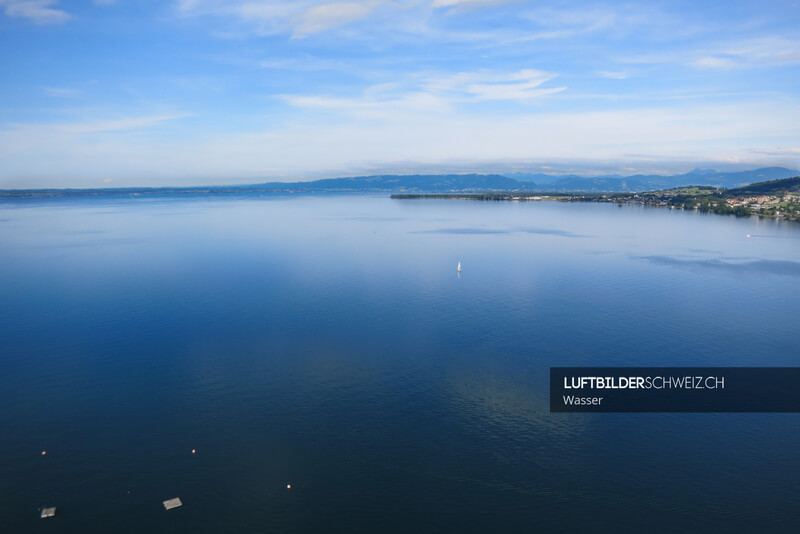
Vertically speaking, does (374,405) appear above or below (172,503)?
above

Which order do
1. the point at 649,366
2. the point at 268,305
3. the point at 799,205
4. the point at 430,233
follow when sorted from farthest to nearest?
1. the point at 799,205
2. the point at 430,233
3. the point at 268,305
4. the point at 649,366

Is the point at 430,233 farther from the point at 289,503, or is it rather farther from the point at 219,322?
the point at 289,503

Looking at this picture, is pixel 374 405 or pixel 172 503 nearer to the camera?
pixel 172 503

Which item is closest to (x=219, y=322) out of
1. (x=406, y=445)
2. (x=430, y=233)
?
(x=406, y=445)

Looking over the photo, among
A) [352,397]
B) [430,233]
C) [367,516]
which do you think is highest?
[430,233]

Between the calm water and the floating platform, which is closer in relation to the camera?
the floating platform

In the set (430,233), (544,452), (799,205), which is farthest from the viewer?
(799,205)

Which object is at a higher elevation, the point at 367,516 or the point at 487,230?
the point at 487,230

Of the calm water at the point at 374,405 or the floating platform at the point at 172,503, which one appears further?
the calm water at the point at 374,405
